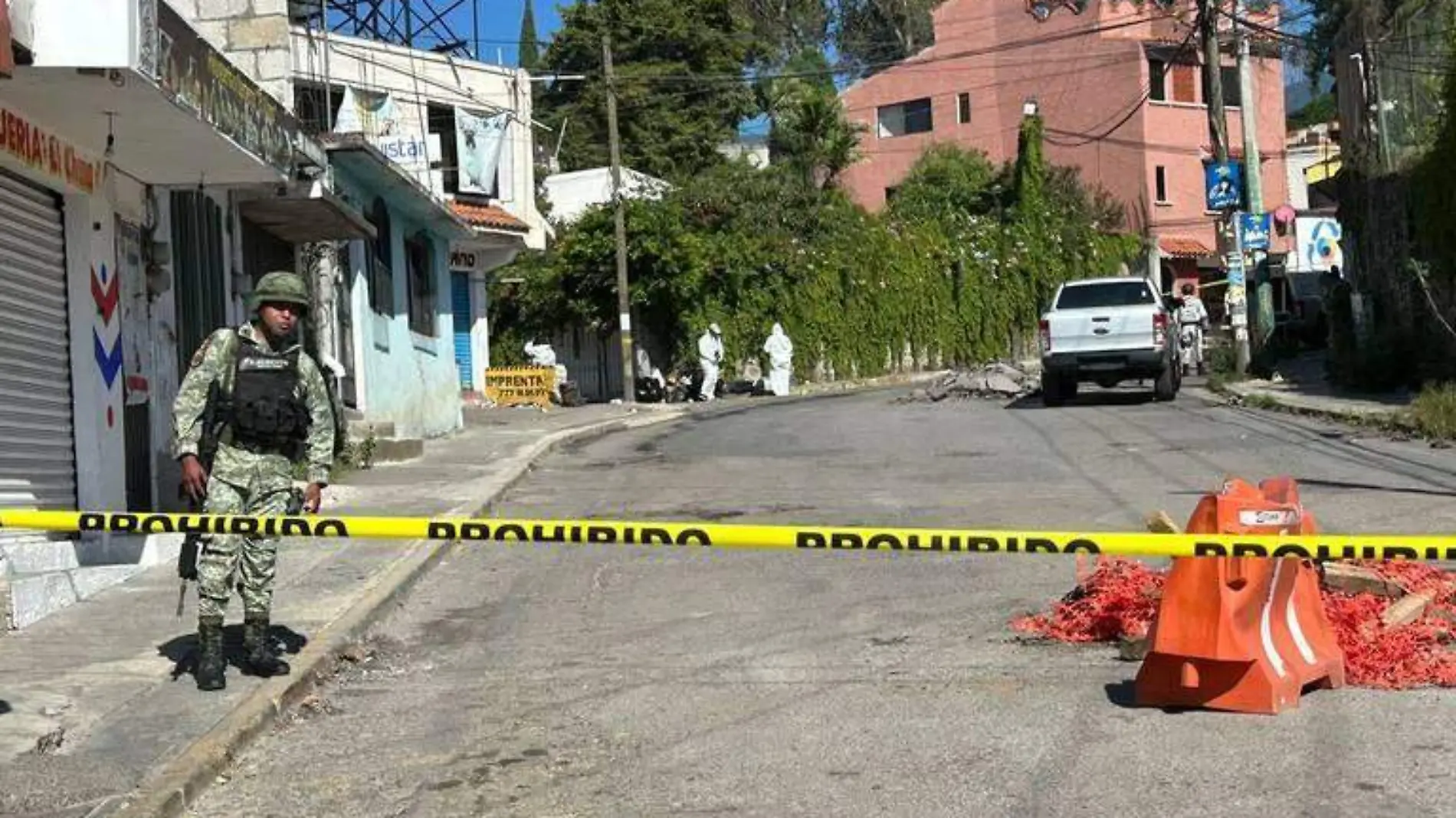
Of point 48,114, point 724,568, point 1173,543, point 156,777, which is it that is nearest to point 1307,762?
point 1173,543

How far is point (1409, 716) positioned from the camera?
19.6 ft

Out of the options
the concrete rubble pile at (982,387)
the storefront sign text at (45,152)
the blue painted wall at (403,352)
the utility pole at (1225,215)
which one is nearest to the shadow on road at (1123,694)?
the storefront sign text at (45,152)

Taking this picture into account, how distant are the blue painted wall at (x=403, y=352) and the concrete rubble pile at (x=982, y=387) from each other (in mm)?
8416

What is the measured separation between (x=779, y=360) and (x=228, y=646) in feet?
98.6

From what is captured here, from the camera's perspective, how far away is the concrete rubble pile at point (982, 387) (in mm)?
28109

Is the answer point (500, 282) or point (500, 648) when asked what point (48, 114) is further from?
point (500, 282)

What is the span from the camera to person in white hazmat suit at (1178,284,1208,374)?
31656 mm

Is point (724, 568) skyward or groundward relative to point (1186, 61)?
groundward

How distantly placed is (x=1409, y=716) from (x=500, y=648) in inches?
172

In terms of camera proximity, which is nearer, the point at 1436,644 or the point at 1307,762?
the point at 1307,762

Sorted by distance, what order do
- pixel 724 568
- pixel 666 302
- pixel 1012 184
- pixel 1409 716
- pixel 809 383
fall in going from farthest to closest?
pixel 1012 184
pixel 809 383
pixel 666 302
pixel 724 568
pixel 1409 716

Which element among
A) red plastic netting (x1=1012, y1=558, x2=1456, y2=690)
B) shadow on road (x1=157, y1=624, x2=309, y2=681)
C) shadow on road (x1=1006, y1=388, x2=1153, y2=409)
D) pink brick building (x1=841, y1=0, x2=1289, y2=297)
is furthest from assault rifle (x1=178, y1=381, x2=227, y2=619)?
pink brick building (x1=841, y1=0, x2=1289, y2=297)

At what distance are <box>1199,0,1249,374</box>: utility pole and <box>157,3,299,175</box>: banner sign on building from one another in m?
18.7

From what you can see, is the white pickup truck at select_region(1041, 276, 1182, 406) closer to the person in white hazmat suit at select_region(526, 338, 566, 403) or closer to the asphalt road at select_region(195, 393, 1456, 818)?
the asphalt road at select_region(195, 393, 1456, 818)
